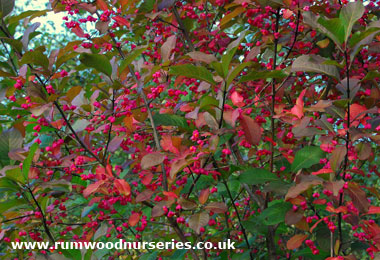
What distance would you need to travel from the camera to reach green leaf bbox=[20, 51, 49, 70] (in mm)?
1589

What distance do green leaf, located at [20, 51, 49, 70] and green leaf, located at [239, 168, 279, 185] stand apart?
3.28 feet

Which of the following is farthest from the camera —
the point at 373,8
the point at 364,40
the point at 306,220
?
the point at 373,8

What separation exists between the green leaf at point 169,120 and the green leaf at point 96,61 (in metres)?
0.38

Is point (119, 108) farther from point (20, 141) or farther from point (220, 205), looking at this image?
point (220, 205)

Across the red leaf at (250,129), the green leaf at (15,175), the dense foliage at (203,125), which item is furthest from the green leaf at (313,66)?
the green leaf at (15,175)

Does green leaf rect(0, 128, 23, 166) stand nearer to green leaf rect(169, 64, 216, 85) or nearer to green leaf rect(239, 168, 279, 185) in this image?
green leaf rect(169, 64, 216, 85)

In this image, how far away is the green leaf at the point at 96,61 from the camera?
5.27 feet

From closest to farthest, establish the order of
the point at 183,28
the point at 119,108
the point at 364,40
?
the point at 364,40 < the point at 119,108 < the point at 183,28

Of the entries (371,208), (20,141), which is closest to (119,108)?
(20,141)

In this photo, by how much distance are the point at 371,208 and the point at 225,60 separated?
90cm

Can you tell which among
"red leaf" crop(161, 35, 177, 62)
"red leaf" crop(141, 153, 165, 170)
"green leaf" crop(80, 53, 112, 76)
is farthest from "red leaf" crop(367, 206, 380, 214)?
"green leaf" crop(80, 53, 112, 76)

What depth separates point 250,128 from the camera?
1.63m

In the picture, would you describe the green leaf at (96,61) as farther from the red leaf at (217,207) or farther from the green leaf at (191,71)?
the red leaf at (217,207)

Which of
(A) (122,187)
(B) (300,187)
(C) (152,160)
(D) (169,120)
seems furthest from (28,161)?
(B) (300,187)
